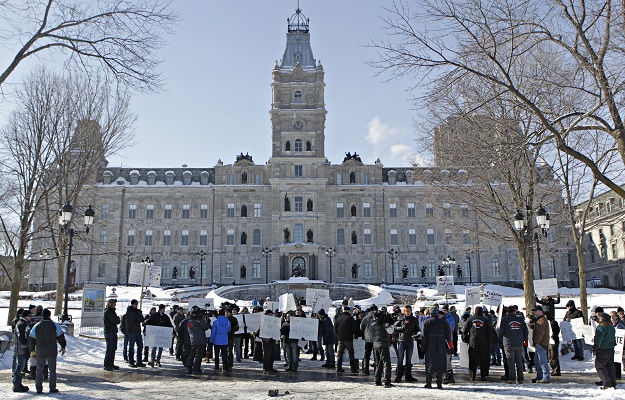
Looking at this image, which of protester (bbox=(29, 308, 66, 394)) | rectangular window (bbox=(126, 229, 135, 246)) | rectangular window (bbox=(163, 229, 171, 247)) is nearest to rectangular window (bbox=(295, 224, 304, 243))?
rectangular window (bbox=(163, 229, 171, 247))

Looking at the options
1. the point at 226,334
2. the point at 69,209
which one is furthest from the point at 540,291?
the point at 69,209

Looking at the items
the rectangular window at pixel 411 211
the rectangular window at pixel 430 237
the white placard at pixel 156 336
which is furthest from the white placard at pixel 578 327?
the rectangular window at pixel 411 211

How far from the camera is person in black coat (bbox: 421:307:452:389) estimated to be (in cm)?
1194

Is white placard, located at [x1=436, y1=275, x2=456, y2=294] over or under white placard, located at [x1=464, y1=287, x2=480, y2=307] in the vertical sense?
over

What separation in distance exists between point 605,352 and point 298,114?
177ft

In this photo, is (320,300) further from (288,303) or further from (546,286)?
(546,286)

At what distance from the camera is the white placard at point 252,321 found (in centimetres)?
1723

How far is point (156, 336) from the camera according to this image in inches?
609

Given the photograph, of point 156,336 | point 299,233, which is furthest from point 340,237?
point 156,336

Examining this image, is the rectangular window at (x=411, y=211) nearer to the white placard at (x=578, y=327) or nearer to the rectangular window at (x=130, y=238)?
the rectangular window at (x=130, y=238)

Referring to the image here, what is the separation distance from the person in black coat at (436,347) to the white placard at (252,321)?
247 inches

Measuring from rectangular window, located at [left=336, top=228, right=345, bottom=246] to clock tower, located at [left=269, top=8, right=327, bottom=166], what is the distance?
7.60 m

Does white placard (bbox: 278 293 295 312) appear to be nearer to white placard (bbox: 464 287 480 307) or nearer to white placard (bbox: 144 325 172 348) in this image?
white placard (bbox: 464 287 480 307)

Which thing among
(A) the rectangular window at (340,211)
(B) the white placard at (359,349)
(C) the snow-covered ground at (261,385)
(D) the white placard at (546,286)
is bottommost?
(C) the snow-covered ground at (261,385)
